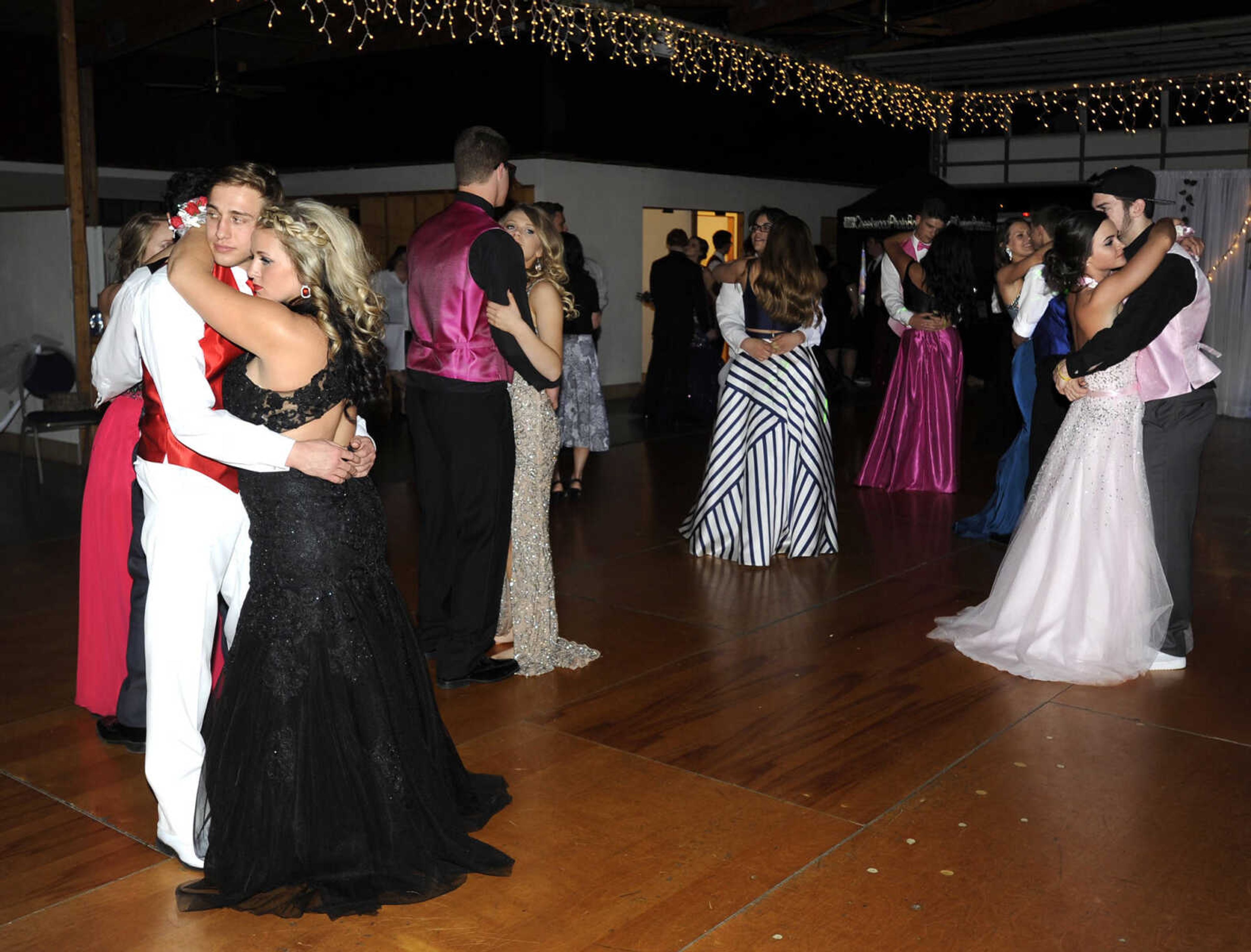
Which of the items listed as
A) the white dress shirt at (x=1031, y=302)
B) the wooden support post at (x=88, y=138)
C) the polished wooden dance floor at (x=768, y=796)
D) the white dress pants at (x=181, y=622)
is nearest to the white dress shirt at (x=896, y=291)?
the white dress shirt at (x=1031, y=302)

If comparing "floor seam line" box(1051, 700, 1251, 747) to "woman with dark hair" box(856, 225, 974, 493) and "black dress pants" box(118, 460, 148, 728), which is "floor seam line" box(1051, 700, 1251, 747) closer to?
"black dress pants" box(118, 460, 148, 728)

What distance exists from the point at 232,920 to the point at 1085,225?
3255 mm

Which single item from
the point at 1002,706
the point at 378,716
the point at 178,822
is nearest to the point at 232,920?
the point at 178,822

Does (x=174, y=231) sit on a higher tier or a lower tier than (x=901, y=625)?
higher

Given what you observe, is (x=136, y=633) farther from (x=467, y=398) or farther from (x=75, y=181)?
(x=75, y=181)

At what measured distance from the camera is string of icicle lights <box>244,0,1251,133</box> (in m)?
10.2

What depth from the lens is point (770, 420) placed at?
5.46m

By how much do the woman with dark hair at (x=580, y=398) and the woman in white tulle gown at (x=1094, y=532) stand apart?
332cm

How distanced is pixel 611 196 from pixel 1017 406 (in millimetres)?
6598

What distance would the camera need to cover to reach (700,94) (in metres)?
12.6

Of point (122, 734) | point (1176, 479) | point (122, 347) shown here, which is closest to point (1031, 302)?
point (1176, 479)

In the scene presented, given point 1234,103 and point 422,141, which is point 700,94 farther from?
point 1234,103

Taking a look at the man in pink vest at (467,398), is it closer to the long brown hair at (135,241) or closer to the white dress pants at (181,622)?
the long brown hair at (135,241)

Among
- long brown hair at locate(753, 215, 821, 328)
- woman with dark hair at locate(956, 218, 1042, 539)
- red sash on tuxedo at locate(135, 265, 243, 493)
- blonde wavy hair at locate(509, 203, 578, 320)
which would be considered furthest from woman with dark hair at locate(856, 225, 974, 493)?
red sash on tuxedo at locate(135, 265, 243, 493)
